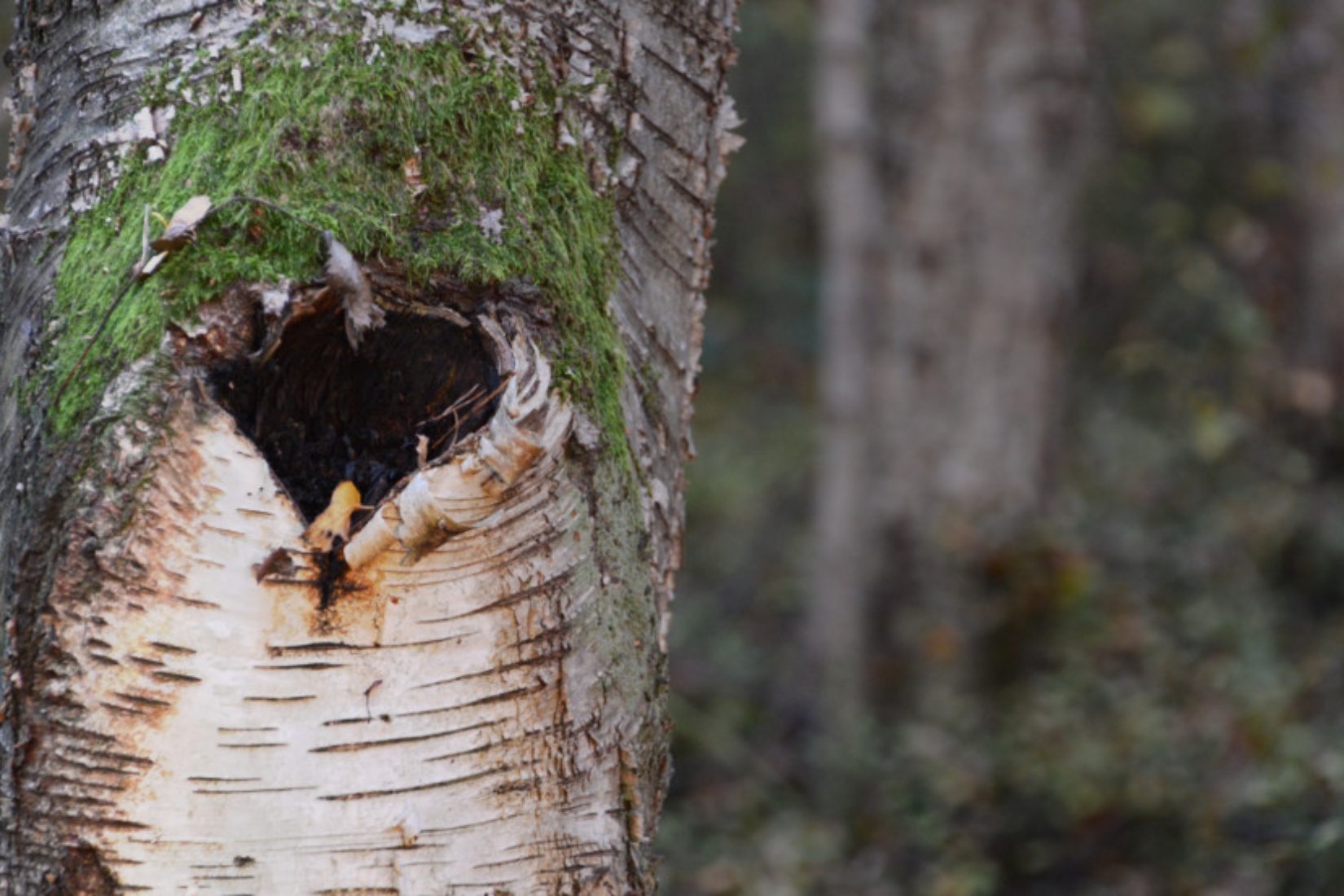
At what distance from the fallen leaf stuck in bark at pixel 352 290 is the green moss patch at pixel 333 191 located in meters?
0.03

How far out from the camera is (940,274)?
5.09 meters

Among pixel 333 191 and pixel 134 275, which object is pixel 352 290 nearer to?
pixel 333 191

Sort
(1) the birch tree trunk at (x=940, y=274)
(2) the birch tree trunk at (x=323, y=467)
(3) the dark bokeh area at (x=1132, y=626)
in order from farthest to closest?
(1) the birch tree trunk at (x=940, y=274) < (3) the dark bokeh area at (x=1132, y=626) < (2) the birch tree trunk at (x=323, y=467)

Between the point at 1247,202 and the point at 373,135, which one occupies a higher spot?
the point at 1247,202

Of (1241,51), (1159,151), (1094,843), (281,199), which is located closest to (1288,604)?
(1094,843)

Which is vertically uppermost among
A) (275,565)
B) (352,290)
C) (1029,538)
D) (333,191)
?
(1029,538)

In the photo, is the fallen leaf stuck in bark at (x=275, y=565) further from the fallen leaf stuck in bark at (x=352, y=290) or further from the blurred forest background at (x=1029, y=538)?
the blurred forest background at (x=1029, y=538)

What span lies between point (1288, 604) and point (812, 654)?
7.69ft

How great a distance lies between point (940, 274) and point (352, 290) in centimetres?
421

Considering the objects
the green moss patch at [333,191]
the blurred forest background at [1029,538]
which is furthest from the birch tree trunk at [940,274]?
the green moss patch at [333,191]

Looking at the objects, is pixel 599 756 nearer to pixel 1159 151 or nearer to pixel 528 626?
pixel 528 626

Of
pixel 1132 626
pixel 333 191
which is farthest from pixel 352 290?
pixel 1132 626

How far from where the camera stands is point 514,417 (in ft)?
3.82

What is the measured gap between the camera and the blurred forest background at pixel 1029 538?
411cm
